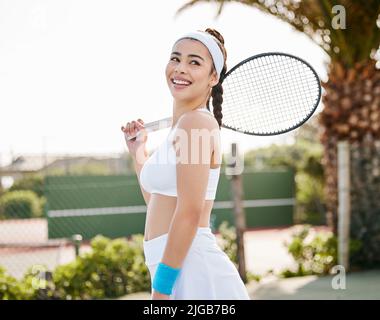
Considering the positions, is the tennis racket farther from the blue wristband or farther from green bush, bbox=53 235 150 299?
green bush, bbox=53 235 150 299

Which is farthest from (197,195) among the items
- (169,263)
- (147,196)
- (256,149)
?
(256,149)

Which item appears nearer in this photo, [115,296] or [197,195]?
[197,195]

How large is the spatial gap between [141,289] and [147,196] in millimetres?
4333

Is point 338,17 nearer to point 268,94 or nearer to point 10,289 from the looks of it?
point 10,289

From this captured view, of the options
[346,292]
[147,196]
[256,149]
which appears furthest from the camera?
[256,149]

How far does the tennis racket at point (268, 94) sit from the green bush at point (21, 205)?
11.4 meters

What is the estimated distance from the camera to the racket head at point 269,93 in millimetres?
2711

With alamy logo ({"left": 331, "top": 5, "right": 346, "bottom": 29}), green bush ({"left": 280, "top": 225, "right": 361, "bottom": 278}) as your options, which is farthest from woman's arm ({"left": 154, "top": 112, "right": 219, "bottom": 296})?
alamy logo ({"left": 331, "top": 5, "right": 346, "bottom": 29})

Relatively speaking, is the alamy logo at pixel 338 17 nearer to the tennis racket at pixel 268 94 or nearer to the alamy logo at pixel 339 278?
the alamy logo at pixel 339 278

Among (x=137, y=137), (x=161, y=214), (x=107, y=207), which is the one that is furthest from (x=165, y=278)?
(x=107, y=207)

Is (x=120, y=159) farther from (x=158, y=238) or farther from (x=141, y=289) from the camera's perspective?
(x=158, y=238)

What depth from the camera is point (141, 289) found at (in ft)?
21.0

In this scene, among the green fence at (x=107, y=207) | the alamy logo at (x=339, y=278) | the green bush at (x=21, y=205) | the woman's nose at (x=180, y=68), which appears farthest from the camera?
the green bush at (x=21, y=205)

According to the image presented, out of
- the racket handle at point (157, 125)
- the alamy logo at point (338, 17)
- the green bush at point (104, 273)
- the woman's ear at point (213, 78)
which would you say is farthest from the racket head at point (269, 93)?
the alamy logo at point (338, 17)
